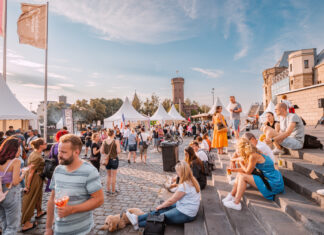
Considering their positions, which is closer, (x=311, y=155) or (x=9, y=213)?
(x=9, y=213)

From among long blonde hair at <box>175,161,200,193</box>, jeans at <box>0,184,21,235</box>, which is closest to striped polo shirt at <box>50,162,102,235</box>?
jeans at <box>0,184,21,235</box>

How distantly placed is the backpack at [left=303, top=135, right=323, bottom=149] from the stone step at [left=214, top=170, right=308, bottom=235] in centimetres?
240

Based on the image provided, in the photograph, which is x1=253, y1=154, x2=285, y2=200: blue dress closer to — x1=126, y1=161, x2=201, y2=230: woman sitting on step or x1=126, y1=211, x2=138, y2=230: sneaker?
x1=126, y1=161, x2=201, y2=230: woman sitting on step

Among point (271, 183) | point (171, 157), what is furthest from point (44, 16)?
point (271, 183)

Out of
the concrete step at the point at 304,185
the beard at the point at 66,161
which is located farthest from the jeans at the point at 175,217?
the beard at the point at 66,161

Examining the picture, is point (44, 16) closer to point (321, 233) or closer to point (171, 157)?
point (171, 157)

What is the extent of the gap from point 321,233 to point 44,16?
15.1 meters

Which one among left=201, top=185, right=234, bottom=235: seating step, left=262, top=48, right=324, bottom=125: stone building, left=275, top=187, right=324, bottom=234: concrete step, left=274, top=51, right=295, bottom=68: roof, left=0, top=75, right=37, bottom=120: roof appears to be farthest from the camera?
left=274, top=51, right=295, bottom=68: roof

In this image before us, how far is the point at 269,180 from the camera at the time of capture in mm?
3322

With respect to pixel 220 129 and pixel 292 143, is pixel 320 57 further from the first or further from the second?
pixel 292 143

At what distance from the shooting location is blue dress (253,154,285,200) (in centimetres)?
329

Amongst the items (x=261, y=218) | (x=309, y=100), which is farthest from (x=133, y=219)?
(x=309, y=100)

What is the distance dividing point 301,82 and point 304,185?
44.6 metres

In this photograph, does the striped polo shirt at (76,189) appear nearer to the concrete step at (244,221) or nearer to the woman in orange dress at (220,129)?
the concrete step at (244,221)
